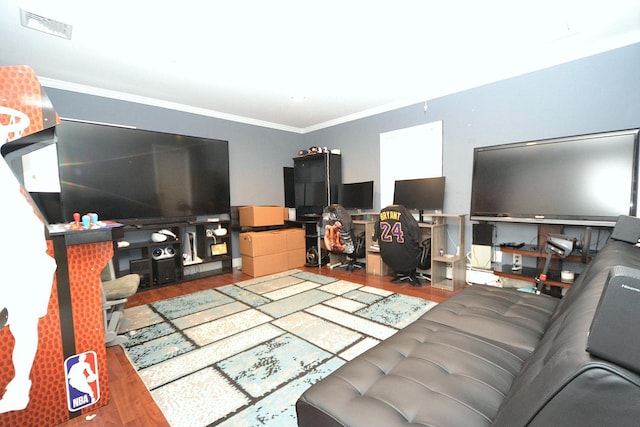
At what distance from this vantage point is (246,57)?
288 centimetres

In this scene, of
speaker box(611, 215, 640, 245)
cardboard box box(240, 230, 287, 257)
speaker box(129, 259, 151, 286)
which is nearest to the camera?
speaker box(611, 215, 640, 245)

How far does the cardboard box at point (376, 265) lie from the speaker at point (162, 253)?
2896 mm

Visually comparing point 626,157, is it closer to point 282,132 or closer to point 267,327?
point 267,327

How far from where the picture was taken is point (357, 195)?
4.77 metres

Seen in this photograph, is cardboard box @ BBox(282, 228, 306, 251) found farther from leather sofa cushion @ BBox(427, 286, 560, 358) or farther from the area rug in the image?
leather sofa cushion @ BBox(427, 286, 560, 358)

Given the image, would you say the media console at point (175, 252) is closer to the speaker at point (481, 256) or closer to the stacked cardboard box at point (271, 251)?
the stacked cardboard box at point (271, 251)

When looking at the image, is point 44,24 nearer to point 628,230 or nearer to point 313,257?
point 313,257

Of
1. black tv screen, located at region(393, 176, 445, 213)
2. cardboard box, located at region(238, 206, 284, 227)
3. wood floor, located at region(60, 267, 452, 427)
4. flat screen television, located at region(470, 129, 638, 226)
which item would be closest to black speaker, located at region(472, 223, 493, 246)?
flat screen television, located at region(470, 129, 638, 226)

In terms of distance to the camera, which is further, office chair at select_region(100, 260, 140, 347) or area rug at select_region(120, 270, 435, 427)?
office chair at select_region(100, 260, 140, 347)

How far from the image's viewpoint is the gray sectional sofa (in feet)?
1.59

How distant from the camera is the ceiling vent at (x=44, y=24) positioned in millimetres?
2182

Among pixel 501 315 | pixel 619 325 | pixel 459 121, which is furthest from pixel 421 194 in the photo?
pixel 619 325

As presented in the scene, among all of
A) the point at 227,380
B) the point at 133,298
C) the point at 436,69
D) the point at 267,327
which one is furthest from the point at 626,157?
the point at 133,298

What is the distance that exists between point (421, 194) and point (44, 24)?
4236 millimetres
